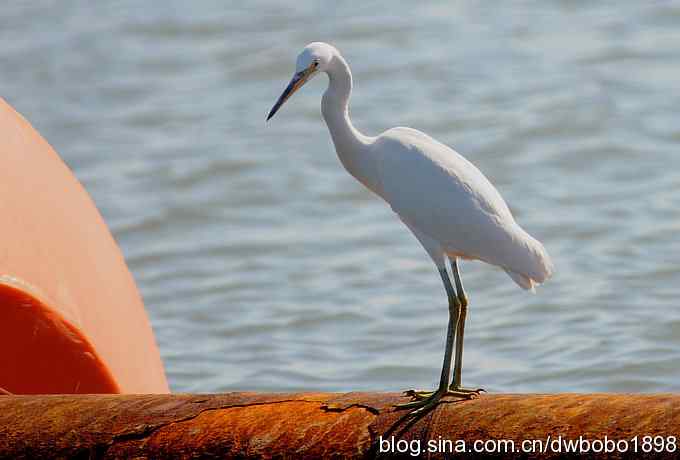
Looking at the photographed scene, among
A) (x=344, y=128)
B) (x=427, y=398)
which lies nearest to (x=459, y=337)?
(x=427, y=398)

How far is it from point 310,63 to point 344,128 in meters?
0.23

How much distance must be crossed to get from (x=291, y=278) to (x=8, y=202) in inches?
183

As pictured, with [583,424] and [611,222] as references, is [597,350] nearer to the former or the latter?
[611,222]

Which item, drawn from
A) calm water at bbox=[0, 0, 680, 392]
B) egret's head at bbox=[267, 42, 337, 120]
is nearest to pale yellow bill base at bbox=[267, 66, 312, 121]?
egret's head at bbox=[267, 42, 337, 120]

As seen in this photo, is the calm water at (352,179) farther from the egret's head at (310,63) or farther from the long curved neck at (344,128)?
the egret's head at (310,63)

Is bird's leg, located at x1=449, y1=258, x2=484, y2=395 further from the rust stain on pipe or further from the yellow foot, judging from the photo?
the rust stain on pipe

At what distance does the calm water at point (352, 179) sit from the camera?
778 cm

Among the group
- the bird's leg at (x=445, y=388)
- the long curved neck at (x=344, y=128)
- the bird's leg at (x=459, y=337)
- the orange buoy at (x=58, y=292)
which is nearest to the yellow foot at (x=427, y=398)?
the bird's leg at (x=445, y=388)

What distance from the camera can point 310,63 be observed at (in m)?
4.20

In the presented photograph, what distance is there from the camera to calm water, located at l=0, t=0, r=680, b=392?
778cm

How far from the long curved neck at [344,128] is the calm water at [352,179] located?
3.08 metres

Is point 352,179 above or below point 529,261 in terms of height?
above

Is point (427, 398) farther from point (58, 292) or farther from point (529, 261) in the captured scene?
point (58, 292)

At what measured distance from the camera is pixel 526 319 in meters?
8.10
